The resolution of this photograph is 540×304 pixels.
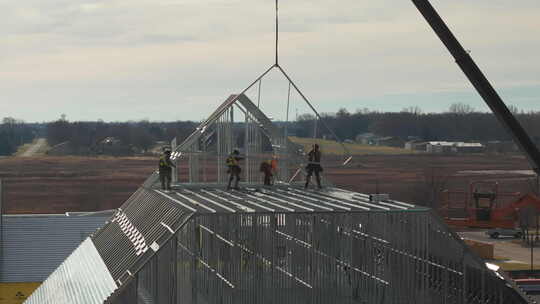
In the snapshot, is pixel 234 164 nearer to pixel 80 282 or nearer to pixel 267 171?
pixel 267 171

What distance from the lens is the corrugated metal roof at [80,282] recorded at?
28056 millimetres

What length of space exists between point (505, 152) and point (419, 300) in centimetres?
13057

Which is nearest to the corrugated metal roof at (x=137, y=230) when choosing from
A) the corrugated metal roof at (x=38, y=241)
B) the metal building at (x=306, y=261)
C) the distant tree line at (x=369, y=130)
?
the metal building at (x=306, y=261)

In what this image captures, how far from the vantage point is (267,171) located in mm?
36656

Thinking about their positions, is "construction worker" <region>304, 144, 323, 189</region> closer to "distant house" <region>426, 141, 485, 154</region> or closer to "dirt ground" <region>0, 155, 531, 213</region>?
"dirt ground" <region>0, 155, 531, 213</region>

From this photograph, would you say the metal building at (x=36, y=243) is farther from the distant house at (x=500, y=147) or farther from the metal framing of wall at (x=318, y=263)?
the distant house at (x=500, y=147)

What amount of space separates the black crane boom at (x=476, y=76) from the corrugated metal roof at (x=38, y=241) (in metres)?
32.1

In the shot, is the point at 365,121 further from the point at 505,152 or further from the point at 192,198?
the point at 192,198

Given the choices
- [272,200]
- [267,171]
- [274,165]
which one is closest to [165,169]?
[267,171]

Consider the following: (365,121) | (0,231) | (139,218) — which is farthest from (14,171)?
(139,218)

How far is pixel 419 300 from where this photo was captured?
2555 cm

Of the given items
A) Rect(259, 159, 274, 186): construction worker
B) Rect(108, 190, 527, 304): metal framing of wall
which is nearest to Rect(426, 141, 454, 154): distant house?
Rect(259, 159, 274, 186): construction worker

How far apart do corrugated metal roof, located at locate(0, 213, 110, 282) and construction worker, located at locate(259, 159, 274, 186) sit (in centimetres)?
1874

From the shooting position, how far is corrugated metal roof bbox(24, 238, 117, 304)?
92.0 feet
